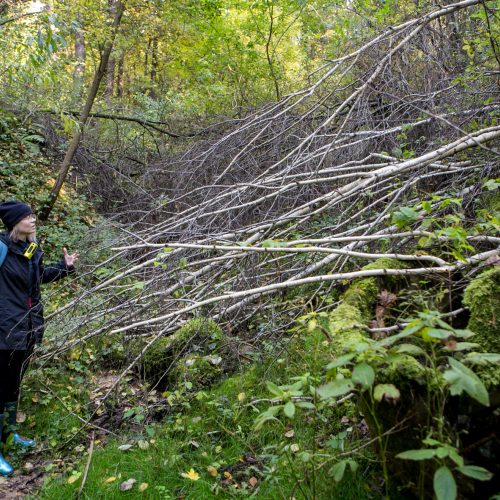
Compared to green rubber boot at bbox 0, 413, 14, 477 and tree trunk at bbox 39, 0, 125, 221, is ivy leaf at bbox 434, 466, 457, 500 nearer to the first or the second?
green rubber boot at bbox 0, 413, 14, 477

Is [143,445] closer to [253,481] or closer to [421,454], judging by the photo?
[253,481]

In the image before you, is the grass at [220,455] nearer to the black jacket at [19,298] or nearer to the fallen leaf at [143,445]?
the fallen leaf at [143,445]

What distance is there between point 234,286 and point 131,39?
→ 6.80 m

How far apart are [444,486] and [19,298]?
327 cm

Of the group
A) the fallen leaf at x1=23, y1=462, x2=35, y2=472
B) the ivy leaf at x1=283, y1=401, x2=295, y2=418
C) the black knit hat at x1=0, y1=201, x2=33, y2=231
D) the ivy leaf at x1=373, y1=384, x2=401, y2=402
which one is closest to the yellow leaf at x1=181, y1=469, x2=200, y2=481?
the fallen leaf at x1=23, y1=462, x2=35, y2=472

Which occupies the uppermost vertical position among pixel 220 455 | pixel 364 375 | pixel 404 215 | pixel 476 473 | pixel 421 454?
pixel 404 215

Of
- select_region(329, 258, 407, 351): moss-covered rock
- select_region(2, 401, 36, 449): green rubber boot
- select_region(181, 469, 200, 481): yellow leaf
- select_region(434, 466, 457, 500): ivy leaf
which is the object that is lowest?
select_region(181, 469, 200, 481): yellow leaf

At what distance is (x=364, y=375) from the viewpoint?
4.86 feet

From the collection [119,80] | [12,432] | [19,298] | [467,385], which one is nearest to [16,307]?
[19,298]

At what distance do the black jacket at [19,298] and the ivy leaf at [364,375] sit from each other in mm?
2666

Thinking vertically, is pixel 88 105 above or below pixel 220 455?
above

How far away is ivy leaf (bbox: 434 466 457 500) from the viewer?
1.33 metres

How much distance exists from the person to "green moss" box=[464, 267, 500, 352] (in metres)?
2.98

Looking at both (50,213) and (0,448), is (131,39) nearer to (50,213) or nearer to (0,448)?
(50,213)
